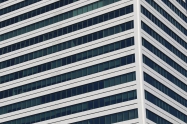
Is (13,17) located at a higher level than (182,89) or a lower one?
higher

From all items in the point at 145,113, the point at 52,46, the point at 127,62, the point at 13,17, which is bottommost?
the point at 145,113

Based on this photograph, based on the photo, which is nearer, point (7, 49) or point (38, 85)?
point (38, 85)

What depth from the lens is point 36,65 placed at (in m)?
133

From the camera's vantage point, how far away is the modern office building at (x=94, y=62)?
390 feet

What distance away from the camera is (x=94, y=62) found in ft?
407

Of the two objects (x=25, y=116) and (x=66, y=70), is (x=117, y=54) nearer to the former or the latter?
(x=66, y=70)

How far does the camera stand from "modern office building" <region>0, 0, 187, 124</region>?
11888 centimetres

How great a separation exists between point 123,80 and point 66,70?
1379 cm

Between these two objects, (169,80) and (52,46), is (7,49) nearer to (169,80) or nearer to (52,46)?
(52,46)

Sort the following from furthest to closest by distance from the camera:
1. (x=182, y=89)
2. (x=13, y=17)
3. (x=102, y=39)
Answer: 1. (x=13, y=17)
2. (x=182, y=89)
3. (x=102, y=39)

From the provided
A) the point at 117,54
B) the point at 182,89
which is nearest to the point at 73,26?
the point at 117,54

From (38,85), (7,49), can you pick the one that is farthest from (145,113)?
(7,49)

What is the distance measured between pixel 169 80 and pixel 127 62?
12.5 metres

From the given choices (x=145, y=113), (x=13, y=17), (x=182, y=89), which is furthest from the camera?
(x=13, y=17)
